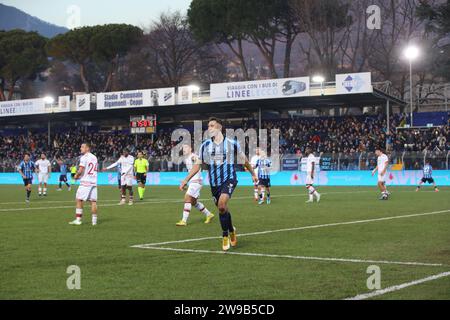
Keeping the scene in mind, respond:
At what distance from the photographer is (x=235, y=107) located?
193 feet

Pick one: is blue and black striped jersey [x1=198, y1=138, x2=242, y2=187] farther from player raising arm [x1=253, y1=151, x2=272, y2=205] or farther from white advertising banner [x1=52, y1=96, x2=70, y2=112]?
white advertising banner [x1=52, y1=96, x2=70, y2=112]

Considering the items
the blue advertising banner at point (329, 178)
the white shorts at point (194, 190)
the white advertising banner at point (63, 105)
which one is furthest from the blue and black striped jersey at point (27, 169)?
the white advertising banner at point (63, 105)

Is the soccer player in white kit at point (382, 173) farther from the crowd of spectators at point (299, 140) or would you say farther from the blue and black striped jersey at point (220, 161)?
the blue and black striped jersey at point (220, 161)

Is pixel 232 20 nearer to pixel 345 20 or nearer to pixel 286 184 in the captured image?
pixel 345 20

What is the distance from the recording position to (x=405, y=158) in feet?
126

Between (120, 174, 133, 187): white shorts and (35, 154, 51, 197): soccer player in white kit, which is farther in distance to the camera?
(35, 154, 51, 197): soccer player in white kit

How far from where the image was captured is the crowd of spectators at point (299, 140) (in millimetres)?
44094

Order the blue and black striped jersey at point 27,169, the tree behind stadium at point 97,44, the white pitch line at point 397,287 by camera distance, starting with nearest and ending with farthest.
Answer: the white pitch line at point 397,287, the blue and black striped jersey at point 27,169, the tree behind stadium at point 97,44

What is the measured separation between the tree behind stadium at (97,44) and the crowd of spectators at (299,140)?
13.1 meters

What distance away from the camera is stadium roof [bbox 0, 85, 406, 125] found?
50906 millimetres

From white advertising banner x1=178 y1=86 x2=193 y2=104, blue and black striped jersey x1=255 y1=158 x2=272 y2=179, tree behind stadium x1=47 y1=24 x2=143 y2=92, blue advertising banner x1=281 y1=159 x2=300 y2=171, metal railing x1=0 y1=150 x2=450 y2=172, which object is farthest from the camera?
tree behind stadium x1=47 y1=24 x2=143 y2=92

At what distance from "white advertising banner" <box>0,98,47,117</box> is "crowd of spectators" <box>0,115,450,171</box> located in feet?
12.8

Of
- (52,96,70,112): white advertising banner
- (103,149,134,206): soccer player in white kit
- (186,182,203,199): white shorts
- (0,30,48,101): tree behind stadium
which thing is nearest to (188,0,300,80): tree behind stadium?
(52,96,70,112): white advertising banner

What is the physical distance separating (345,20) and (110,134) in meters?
25.3
